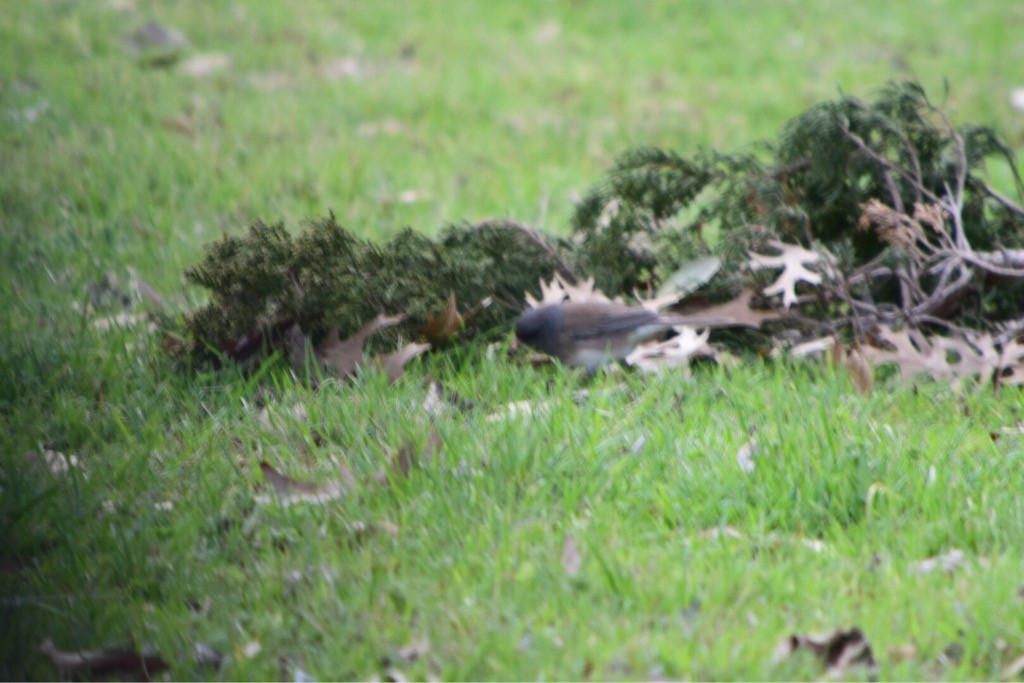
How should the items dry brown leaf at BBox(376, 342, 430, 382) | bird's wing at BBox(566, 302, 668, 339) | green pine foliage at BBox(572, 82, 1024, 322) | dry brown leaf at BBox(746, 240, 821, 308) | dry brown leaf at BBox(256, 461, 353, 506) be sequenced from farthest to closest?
green pine foliage at BBox(572, 82, 1024, 322) < dry brown leaf at BBox(746, 240, 821, 308) < bird's wing at BBox(566, 302, 668, 339) < dry brown leaf at BBox(376, 342, 430, 382) < dry brown leaf at BBox(256, 461, 353, 506)

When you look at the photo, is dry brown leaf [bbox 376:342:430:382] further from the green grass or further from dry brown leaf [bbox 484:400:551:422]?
dry brown leaf [bbox 484:400:551:422]

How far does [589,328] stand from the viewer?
157 inches

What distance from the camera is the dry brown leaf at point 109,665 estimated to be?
2.45 meters

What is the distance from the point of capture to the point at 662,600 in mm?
2539

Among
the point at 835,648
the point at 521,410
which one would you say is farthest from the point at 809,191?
the point at 835,648

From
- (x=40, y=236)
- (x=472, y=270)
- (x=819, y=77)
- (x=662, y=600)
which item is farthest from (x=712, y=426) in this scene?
(x=819, y=77)

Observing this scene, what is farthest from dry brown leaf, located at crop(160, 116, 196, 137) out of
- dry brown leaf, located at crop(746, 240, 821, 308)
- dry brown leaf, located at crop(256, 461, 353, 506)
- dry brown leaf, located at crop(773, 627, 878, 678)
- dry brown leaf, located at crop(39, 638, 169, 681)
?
dry brown leaf, located at crop(773, 627, 878, 678)

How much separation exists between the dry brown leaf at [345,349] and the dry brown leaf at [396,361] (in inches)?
3.4

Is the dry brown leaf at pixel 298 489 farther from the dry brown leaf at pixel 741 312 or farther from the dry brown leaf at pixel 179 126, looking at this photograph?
the dry brown leaf at pixel 179 126

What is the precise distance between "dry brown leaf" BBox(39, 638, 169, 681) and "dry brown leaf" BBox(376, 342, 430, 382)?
153 cm

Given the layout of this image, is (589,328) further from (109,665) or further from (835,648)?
(109,665)

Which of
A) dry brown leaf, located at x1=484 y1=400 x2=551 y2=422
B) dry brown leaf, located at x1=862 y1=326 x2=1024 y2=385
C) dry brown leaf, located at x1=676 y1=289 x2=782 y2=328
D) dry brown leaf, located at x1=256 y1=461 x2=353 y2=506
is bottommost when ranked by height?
dry brown leaf, located at x1=256 y1=461 x2=353 y2=506

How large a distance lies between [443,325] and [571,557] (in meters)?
1.56

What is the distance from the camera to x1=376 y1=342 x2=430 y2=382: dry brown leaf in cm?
384
